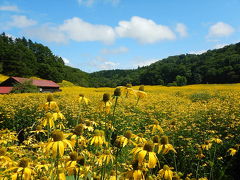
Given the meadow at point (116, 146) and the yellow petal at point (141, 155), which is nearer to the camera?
the yellow petal at point (141, 155)

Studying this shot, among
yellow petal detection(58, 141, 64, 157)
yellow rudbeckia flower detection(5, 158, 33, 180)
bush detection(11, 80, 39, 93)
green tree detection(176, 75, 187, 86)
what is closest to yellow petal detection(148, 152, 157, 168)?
yellow petal detection(58, 141, 64, 157)

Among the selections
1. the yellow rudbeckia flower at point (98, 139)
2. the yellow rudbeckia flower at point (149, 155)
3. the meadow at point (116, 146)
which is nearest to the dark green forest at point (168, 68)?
the meadow at point (116, 146)

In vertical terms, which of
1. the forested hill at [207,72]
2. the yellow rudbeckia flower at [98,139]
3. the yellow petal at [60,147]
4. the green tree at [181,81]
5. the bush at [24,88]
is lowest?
the yellow rudbeckia flower at [98,139]

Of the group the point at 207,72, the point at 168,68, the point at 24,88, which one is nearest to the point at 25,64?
the point at 24,88

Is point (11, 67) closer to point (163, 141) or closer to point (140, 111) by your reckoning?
point (140, 111)

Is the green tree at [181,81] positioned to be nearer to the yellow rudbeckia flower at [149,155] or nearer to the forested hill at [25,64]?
the forested hill at [25,64]

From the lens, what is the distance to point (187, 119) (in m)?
6.63

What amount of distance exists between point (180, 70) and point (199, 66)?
654 cm

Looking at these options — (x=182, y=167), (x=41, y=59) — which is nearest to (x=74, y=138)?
(x=182, y=167)

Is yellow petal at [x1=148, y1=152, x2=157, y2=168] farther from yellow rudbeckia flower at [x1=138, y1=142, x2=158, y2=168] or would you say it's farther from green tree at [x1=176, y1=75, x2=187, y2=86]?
green tree at [x1=176, y1=75, x2=187, y2=86]

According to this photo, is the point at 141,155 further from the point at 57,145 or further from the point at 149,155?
the point at 57,145

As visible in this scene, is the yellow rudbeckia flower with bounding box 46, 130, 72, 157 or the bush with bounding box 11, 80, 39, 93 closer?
the yellow rudbeckia flower with bounding box 46, 130, 72, 157

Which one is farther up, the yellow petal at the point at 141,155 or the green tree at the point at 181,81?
the green tree at the point at 181,81

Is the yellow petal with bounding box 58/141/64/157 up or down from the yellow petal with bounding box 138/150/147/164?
up
